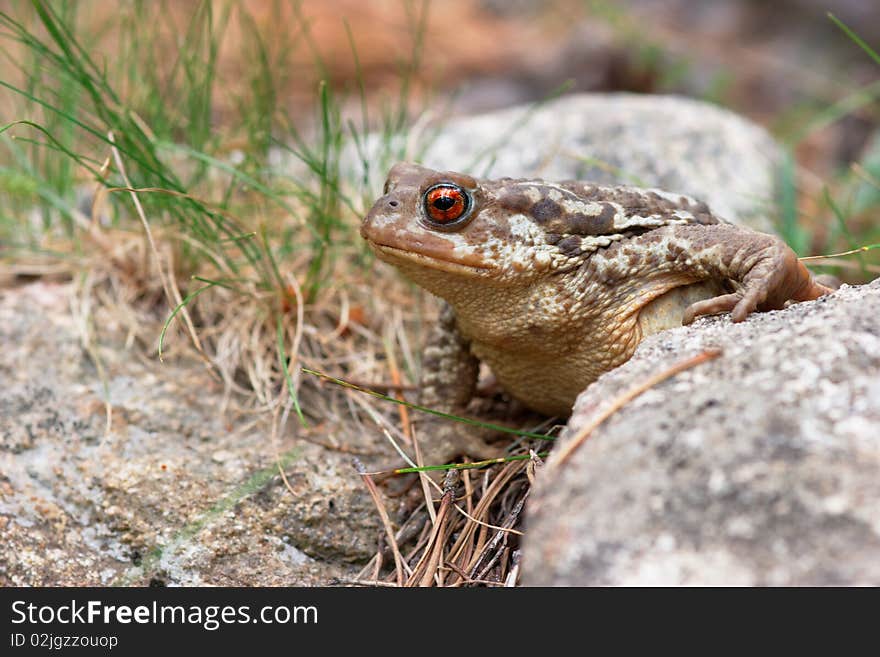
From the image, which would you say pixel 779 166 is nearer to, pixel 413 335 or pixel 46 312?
pixel 413 335

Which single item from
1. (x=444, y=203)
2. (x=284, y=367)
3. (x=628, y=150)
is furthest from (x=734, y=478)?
(x=628, y=150)

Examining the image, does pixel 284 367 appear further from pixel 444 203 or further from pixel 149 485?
pixel 444 203

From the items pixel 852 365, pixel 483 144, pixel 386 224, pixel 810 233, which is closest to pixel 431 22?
pixel 483 144

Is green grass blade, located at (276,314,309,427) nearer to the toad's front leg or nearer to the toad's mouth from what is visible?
the toad's front leg

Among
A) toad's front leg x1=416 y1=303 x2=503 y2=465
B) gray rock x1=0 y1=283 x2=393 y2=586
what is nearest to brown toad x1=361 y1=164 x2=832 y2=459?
toad's front leg x1=416 y1=303 x2=503 y2=465

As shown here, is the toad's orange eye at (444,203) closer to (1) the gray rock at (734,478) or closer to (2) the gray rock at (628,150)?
(1) the gray rock at (734,478)
